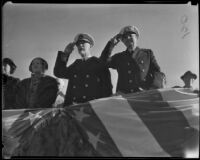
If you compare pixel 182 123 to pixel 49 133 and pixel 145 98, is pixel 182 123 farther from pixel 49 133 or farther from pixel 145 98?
pixel 49 133

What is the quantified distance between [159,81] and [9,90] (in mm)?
A: 2543

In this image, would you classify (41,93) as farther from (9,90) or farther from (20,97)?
(9,90)

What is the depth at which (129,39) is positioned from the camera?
9.30m

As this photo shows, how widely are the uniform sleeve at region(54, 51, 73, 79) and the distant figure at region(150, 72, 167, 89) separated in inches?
56.7

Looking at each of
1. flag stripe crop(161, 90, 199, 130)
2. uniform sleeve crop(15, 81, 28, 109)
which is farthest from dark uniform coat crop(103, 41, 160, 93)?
uniform sleeve crop(15, 81, 28, 109)

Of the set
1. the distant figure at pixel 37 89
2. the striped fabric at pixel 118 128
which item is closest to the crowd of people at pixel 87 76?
the distant figure at pixel 37 89

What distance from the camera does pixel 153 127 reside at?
8.66 m

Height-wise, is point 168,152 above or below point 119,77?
below

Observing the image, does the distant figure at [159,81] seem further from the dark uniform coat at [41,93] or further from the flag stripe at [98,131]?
the dark uniform coat at [41,93]

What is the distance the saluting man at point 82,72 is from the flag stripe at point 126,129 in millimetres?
388

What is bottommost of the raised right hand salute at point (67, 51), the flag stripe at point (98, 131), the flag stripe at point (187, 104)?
the flag stripe at point (98, 131)

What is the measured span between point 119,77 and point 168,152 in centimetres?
154

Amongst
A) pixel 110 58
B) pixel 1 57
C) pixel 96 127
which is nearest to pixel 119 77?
pixel 110 58

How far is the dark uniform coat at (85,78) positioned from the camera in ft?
30.0
